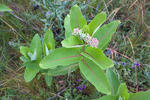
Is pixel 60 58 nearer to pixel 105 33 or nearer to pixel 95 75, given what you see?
pixel 95 75

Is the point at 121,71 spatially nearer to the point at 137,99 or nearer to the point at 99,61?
the point at 137,99

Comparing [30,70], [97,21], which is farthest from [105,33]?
[30,70]

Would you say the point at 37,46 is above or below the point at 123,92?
above

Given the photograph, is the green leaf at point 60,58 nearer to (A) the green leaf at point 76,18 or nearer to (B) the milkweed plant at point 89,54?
(B) the milkweed plant at point 89,54

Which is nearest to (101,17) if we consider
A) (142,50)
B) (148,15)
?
(142,50)

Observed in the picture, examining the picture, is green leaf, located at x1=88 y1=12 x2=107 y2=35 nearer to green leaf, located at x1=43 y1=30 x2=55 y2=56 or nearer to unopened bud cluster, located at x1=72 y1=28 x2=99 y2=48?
unopened bud cluster, located at x1=72 y1=28 x2=99 y2=48

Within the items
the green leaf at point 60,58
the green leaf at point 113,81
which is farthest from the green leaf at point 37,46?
the green leaf at point 113,81
